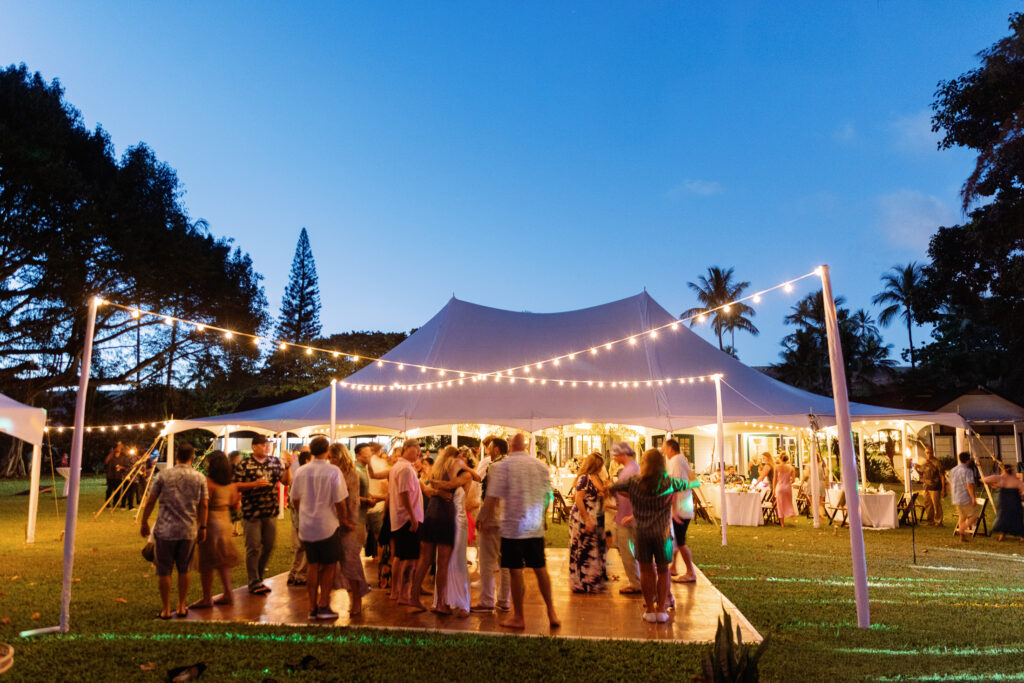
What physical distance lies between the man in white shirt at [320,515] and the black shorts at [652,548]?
85.1 inches

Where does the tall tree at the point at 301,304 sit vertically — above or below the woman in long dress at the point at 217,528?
above

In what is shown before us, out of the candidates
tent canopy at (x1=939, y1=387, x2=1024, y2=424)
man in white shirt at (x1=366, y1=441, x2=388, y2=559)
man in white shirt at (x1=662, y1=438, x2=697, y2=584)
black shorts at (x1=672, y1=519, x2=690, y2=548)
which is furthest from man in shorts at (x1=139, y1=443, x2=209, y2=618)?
tent canopy at (x1=939, y1=387, x2=1024, y2=424)

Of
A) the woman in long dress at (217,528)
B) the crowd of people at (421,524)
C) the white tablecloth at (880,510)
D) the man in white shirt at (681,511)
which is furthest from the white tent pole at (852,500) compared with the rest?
the white tablecloth at (880,510)

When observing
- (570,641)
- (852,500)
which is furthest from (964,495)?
(570,641)

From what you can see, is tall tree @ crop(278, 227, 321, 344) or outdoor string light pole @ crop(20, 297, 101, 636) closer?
outdoor string light pole @ crop(20, 297, 101, 636)

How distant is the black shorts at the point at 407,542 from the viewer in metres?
5.76

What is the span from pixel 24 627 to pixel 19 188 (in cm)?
1781

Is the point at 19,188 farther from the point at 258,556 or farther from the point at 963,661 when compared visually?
the point at 963,661

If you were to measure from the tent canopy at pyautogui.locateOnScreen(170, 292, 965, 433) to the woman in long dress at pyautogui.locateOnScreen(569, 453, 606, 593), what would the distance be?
6982mm

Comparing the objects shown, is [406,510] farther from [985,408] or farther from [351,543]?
[985,408]

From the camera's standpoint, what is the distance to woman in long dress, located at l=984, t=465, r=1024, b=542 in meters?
10.8

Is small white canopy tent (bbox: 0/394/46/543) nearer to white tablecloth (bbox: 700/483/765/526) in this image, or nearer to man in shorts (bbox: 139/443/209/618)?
man in shorts (bbox: 139/443/209/618)

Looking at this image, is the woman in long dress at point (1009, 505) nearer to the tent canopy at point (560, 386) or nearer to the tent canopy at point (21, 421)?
the tent canopy at point (560, 386)

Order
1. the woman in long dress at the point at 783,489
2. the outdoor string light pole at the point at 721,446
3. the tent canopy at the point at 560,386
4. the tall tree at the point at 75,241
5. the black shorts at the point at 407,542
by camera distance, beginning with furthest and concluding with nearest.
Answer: the tall tree at the point at 75,241
the tent canopy at the point at 560,386
the woman in long dress at the point at 783,489
the outdoor string light pole at the point at 721,446
the black shorts at the point at 407,542
